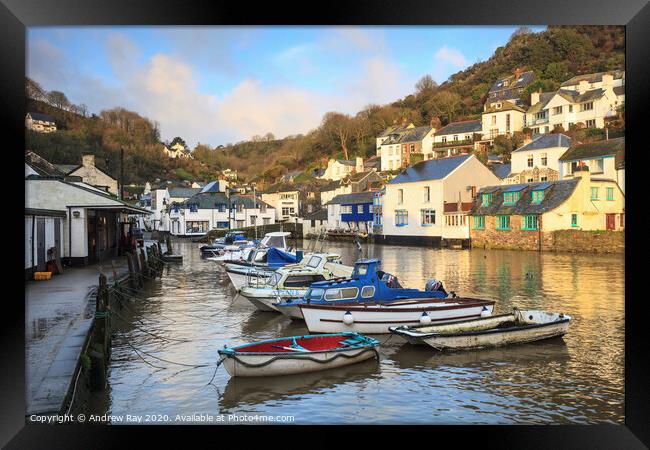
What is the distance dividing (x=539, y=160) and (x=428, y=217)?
1250cm

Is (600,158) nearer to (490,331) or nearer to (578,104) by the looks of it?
(578,104)

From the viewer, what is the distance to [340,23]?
7.21m

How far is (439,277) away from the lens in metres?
26.8

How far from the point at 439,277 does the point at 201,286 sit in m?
11.5

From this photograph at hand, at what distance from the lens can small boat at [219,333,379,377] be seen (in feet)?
34.3

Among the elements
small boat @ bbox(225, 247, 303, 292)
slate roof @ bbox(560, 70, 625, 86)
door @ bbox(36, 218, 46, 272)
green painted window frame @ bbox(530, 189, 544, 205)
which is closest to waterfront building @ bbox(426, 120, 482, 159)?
slate roof @ bbox(560, 70, 625, 86)

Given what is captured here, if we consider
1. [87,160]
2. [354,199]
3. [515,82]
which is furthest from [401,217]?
[515,82]

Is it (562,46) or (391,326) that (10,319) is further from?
(562,46)

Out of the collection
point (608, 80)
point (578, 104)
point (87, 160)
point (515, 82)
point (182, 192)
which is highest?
point (515, 82)

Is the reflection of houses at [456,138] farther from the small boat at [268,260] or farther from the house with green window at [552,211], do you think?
the small boat at [268,260]

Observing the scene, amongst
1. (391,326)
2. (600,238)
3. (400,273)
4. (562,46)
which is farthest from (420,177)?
(391,326)

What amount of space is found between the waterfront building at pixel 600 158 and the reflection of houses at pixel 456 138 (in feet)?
Result: 82.8

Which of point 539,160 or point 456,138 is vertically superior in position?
point 456,138

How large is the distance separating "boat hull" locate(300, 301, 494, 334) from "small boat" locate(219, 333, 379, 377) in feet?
5.78
